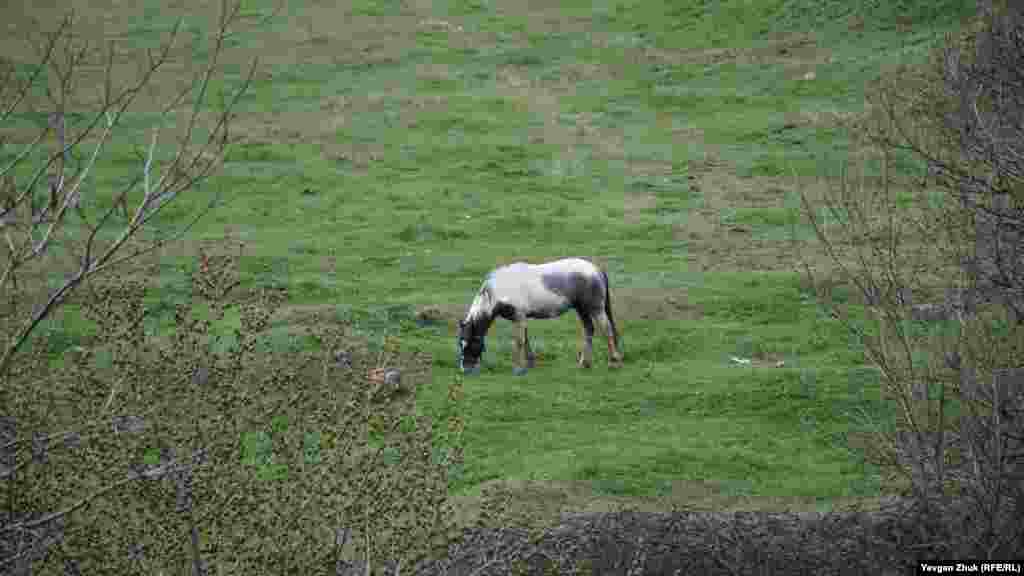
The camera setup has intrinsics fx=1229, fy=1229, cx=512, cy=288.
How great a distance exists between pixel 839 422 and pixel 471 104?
1853cm

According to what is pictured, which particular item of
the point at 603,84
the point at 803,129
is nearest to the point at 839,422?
the point at 803,129

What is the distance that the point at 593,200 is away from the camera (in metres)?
27.3

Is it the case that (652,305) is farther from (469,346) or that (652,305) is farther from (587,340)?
(469,346)

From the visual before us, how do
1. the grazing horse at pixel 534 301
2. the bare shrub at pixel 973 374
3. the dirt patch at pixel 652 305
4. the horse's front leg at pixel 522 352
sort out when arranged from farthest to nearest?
the dirt patch at pixel 652 305 < the horse's front leg at pixel 522 352 < the grazing horse at pixel 534 301 < the bare shrub at pixel 973 374

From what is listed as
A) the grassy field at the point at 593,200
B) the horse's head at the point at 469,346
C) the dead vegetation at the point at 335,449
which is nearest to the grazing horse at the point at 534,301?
the horse's head at the point at 469,346

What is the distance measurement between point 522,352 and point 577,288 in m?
1.34

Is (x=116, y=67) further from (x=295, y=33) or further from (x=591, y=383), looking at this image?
(x=591, y=383)

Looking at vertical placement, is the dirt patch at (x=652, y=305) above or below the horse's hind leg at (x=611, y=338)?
below

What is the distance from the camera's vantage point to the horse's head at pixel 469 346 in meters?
18.8

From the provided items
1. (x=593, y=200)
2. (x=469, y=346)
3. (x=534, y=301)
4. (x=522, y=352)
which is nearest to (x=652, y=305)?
(x=522, y=352)

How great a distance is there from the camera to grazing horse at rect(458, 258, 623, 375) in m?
18.8

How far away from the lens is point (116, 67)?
120 feet

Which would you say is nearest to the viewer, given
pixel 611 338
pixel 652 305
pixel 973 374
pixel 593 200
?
pixel 973 374

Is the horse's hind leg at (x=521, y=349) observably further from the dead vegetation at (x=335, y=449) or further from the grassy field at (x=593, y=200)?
the dead vegetation at (x=335, y=449)
